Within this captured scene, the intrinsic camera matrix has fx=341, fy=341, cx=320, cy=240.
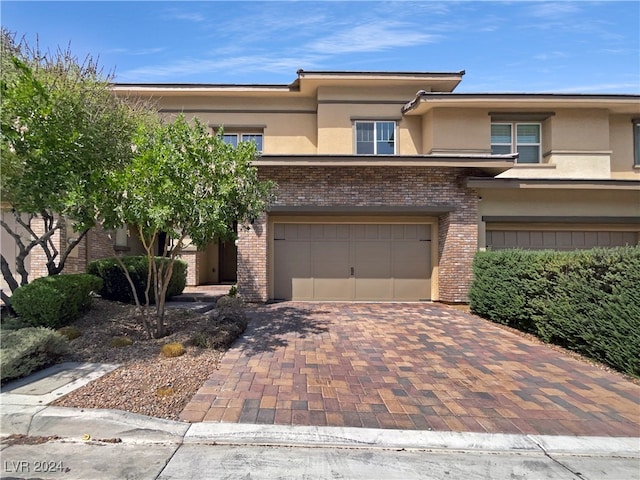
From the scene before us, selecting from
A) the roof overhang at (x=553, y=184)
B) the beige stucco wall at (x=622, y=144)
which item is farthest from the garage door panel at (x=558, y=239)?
the beige stucco wall at (x=622, y=144)

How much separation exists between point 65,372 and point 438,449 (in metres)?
5.36

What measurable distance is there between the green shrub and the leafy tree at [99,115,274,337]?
2023mm

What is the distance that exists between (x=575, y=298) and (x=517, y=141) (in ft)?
27.1

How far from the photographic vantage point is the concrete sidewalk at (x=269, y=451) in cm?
319

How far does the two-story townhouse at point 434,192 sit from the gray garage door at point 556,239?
35 mm

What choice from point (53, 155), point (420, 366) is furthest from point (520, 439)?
point (53, 155)

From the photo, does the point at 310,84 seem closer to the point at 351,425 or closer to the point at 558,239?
the point at 558,239

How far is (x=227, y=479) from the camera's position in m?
3.05

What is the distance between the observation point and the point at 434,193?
10.9 metres

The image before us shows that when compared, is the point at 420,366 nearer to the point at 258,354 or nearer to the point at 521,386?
the point at 521,386

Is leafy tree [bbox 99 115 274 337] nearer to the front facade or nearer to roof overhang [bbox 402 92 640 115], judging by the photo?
the front facade

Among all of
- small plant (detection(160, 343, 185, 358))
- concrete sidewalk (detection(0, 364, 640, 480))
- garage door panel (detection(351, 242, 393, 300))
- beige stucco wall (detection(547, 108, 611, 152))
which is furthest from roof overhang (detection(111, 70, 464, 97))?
concrete sidewalk (detection(0, 364, 640, 480))

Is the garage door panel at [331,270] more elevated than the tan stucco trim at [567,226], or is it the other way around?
the tan stucco trim at [567,226]

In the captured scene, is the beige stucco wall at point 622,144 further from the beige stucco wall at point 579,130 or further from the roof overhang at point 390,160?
the roof overhang at point 390,160
